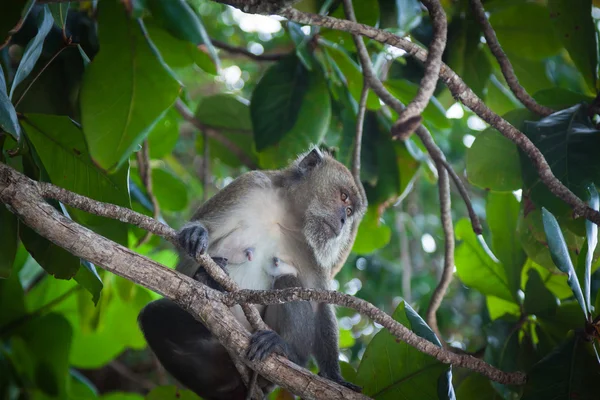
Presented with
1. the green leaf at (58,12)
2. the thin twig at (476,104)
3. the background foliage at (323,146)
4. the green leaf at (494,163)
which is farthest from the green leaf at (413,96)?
the green leaf at (58,12)

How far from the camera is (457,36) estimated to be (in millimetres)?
3303

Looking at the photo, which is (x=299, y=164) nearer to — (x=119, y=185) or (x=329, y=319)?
(x=329, y=319)

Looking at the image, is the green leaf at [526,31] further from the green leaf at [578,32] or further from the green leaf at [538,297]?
the green leaf at [538,297]

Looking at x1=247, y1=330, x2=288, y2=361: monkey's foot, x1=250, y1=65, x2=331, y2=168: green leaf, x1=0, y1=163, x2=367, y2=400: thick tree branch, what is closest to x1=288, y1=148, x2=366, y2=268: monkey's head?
x1=250, y1=65, x2=331, y2=168: green leaf

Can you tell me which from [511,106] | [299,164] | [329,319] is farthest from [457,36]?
[329,319]

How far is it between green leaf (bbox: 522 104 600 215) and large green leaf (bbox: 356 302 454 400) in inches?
33.3

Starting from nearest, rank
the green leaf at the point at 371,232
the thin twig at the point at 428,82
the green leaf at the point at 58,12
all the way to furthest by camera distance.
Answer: the thin twig at the point at 428,82
the green leaf at the point at 58,12
the green leaf at the point at 371,232

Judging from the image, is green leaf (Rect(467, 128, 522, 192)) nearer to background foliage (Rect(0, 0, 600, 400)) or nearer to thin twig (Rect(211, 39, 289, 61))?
background foliage (Rect(0, 0, 600, 400))

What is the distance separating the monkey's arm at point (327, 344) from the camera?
9.53 ft

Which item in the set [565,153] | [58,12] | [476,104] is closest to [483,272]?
[565,153]

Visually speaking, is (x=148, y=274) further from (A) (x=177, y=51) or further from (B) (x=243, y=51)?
(B) (x=243, y=51)

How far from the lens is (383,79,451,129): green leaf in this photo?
3.17 meters

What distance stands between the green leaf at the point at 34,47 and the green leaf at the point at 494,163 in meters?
1.82

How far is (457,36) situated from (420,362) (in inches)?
73.8
